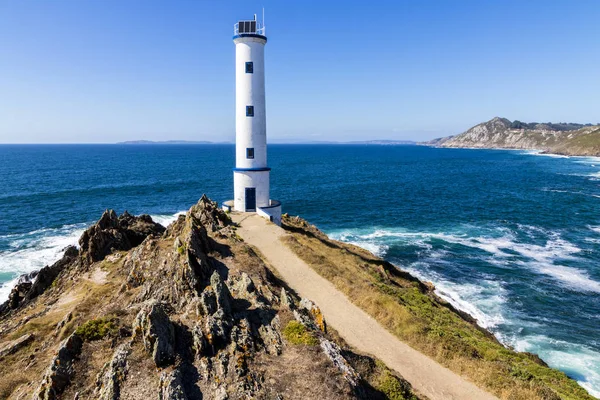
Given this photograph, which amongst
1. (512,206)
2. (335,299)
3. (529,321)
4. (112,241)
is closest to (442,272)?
(529,321)

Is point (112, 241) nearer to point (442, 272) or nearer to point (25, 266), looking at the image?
point (25, 266)

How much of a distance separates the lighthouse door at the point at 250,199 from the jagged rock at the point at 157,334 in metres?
23.5

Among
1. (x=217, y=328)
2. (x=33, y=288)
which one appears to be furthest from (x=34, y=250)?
(x=217, y=328)

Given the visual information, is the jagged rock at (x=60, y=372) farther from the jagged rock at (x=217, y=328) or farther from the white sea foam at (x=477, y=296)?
the white sea foam at (x=477, y=296)

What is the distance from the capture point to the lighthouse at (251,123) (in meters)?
33.6

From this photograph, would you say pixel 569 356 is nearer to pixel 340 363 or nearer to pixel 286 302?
pixel 286 302

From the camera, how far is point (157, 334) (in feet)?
39.4

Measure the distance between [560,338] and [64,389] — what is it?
31.6 metres

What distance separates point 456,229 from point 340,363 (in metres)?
48.7

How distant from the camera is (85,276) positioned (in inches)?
1041

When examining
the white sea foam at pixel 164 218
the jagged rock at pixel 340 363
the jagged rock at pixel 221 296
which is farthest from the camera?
the white sea foam at pixel 164 218

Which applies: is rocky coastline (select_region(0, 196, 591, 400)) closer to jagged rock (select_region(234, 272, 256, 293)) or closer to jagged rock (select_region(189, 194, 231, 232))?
jagged rock (select_region(234, 272, 256, 293))

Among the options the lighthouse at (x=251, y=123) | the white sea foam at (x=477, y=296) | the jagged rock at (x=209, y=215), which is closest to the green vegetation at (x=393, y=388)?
the white sea foam at (x=477, y=296)

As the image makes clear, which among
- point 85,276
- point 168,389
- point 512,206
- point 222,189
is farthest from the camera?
point 222,189
